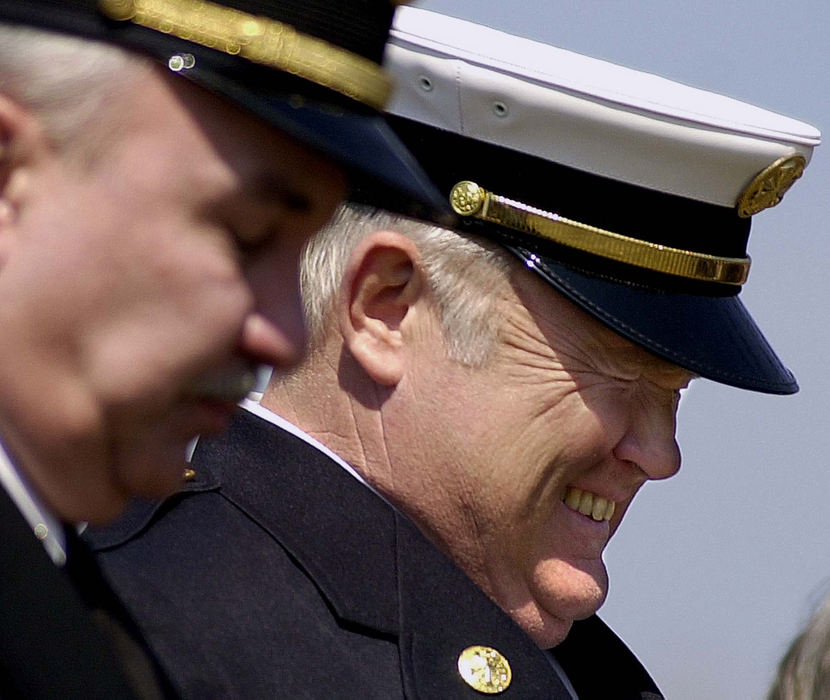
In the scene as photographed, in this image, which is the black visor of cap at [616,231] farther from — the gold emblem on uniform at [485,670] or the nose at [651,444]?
the gold emblem on uniform at [485,670]

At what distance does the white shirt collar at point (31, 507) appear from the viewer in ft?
5.19

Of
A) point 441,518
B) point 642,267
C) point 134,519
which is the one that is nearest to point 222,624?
point 134,519

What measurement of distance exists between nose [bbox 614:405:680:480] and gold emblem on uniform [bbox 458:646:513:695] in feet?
1.54

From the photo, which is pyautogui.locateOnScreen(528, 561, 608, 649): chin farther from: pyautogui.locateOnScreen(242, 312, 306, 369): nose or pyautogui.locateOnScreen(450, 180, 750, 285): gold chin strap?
pyautogui.locateOnScreen(242, 312, 306, 369): nose

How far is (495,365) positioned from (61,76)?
146cm

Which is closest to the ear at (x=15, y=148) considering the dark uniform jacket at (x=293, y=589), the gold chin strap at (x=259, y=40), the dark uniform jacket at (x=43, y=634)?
the gold chin strap at (x=259, y=40)

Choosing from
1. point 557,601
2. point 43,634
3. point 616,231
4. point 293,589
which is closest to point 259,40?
point 43,634

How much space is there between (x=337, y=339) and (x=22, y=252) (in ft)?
4.71

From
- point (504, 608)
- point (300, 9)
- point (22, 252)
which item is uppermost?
point (300, 9)

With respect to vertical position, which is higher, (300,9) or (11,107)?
(300,9)

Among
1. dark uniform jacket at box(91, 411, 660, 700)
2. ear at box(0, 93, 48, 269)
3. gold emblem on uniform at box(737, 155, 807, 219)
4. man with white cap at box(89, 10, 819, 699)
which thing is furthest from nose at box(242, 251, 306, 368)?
gold emblem on uniform at box(737, 155, 807, 219)

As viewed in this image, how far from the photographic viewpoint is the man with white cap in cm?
279

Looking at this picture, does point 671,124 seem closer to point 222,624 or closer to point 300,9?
point 222,624

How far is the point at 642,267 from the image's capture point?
3061mm
